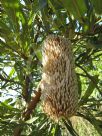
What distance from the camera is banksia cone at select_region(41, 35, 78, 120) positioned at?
1207 millimetres

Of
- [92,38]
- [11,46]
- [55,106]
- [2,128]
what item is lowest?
[55,106]

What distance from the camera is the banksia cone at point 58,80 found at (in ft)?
3.96

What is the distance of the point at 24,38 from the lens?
1.63 m

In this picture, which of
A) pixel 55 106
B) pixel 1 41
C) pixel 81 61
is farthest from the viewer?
pixel 81 61

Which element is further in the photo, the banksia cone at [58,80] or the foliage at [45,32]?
the foliage at [45,32]

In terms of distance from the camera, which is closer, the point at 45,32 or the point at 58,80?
the point at 58,80

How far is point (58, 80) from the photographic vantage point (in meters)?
Answer: 1.26

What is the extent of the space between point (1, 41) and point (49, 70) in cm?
50

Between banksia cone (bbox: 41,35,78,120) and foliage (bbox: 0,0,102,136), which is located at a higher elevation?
foliage (bbox: 0,0,102,136)

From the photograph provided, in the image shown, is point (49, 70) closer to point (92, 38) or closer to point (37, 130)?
point (92, 38)

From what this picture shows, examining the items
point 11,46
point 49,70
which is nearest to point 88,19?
point 49,70

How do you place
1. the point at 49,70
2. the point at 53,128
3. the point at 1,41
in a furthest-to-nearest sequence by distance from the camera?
1. the point at 53,128
2. the point at 1,41
3. the point at 49,70

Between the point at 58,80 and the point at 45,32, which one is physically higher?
the point at 45,32

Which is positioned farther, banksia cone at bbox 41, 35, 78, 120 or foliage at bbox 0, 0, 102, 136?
foliage at bbox 0, 0, 102, 136
